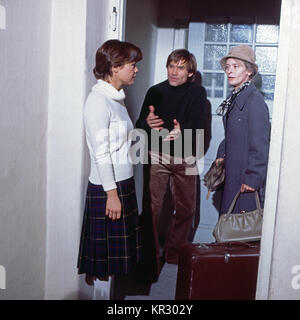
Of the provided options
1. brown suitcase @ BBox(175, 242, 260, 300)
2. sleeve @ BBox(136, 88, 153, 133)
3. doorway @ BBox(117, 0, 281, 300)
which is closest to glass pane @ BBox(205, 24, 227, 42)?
doorway @ BBox(117, 0, 281, 300)

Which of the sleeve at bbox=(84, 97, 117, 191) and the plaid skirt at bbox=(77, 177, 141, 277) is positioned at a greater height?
the sleeve at bbox=(84, 97, 117, 191)

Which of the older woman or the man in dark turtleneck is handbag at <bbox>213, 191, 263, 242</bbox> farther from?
the man in dark turtleneck

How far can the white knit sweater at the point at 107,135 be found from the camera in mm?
1942

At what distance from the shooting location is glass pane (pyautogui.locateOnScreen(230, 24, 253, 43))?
3572mm

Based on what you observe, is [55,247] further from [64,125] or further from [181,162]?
[181,162]

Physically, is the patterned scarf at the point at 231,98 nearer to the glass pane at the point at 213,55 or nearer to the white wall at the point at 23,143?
the white wall at the point at 23,143

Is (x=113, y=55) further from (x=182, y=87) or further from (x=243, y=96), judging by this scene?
(x=182, y=87)

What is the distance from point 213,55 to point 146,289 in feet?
6.91

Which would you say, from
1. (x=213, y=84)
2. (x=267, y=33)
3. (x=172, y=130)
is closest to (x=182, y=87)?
(x=172, y=130)

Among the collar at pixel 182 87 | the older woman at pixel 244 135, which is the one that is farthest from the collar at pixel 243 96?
the collar at pixel 182 87

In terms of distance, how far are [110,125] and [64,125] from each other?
32 cm

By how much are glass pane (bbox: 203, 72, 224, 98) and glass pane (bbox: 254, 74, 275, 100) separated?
0.33 meters

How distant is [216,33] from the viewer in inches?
143

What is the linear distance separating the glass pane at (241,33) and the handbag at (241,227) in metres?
1.89
